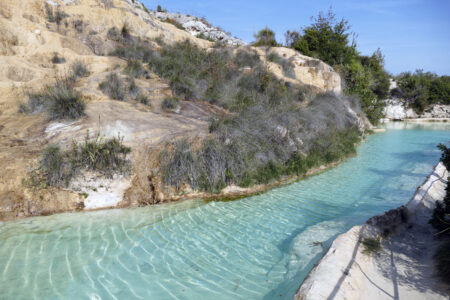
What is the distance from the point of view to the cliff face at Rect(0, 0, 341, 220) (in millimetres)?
5660

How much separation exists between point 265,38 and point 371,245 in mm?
19927

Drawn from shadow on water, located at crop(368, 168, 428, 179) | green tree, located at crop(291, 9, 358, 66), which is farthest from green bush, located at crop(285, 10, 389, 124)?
shadow on water, located at crop(368, 168, 428, 179)

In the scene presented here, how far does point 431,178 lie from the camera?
7.29 metres

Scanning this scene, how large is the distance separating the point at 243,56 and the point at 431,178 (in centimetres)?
1172

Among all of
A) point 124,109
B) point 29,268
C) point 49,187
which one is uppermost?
point 124,109

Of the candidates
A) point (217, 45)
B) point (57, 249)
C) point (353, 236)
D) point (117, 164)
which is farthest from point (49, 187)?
point (217, 45)

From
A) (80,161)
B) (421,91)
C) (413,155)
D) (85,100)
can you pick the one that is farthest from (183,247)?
(421,91)

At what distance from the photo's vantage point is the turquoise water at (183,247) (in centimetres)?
352

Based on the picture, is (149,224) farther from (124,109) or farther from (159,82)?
(159,82)

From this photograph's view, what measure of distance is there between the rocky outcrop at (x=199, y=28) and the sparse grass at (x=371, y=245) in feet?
71.0

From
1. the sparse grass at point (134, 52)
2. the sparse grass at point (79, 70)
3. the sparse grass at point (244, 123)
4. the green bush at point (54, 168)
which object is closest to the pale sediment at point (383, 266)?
the sparse grass at point (244, 123)

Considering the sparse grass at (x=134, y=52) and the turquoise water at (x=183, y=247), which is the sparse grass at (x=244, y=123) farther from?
the turquoise water at (x=183, y=247)

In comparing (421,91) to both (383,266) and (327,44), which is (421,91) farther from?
(383,266)

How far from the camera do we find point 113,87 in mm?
9297
